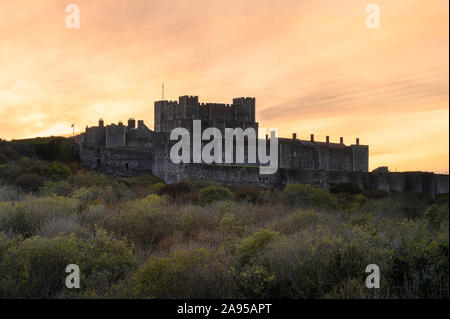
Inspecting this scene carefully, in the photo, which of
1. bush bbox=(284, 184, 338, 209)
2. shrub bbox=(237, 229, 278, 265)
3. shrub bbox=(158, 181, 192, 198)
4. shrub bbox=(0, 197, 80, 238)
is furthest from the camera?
shrub bbox=(158, 181, 192, 198)

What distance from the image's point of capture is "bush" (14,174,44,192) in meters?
25.9

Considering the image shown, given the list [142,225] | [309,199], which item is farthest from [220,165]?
[142,225]

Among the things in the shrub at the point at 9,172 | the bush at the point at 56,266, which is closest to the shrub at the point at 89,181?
the shrub at the point at 9,172

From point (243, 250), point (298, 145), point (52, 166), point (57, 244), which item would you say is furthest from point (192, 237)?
point (298, 145)

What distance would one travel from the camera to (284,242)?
395 inches

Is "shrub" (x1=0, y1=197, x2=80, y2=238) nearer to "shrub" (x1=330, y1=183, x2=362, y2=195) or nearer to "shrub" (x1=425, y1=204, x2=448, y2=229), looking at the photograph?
"shrub" (x1=425, y1=204, x2=448, y2=229)

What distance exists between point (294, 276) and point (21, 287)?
4759 millimetres

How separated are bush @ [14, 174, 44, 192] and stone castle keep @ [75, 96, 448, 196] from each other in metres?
13.4

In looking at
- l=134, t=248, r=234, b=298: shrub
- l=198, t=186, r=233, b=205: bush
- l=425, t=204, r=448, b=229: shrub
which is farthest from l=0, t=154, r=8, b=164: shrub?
l=134, t=248, r=234, b=298: shrub

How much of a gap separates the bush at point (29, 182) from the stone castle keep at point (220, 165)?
44.0ft

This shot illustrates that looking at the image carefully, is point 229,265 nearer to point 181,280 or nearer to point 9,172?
point 181,280

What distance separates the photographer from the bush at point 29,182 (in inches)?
1019

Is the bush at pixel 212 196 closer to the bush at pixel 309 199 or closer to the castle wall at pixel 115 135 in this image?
the bush at pixel 309 199
